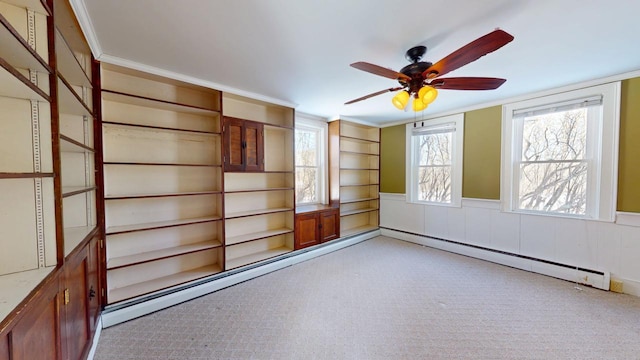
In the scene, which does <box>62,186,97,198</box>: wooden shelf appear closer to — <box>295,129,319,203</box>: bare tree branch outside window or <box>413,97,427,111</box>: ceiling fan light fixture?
<box>413,97,427,111</box>: ceiling fan light fixture

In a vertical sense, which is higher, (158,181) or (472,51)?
(472,51)

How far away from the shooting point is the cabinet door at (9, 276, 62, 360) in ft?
2.80

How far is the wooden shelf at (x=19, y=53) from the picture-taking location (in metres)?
0.91

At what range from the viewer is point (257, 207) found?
349 cm

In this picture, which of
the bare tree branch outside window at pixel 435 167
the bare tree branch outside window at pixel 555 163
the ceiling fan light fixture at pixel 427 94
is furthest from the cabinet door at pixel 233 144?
the bare tree branch outside window at pixel 555 163

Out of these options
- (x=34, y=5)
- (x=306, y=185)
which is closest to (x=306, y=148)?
(x=306, y=185)

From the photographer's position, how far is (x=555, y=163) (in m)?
3.03

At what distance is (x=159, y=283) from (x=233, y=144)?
5.77 ft

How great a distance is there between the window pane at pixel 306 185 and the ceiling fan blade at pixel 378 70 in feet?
8.27

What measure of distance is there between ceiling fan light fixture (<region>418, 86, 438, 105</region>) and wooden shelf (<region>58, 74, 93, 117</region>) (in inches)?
→ 94.6

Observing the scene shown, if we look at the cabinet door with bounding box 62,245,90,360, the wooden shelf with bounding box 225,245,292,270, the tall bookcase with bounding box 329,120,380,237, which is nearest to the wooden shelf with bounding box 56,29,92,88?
the cabinet door with bounding box 62,245,90,360

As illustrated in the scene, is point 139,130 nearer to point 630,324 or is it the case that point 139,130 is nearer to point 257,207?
point 257,207

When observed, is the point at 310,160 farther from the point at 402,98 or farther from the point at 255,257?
the point at 402,98

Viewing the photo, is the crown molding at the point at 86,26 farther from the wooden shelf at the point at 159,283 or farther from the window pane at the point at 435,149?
the window pane at the point at 435,149
